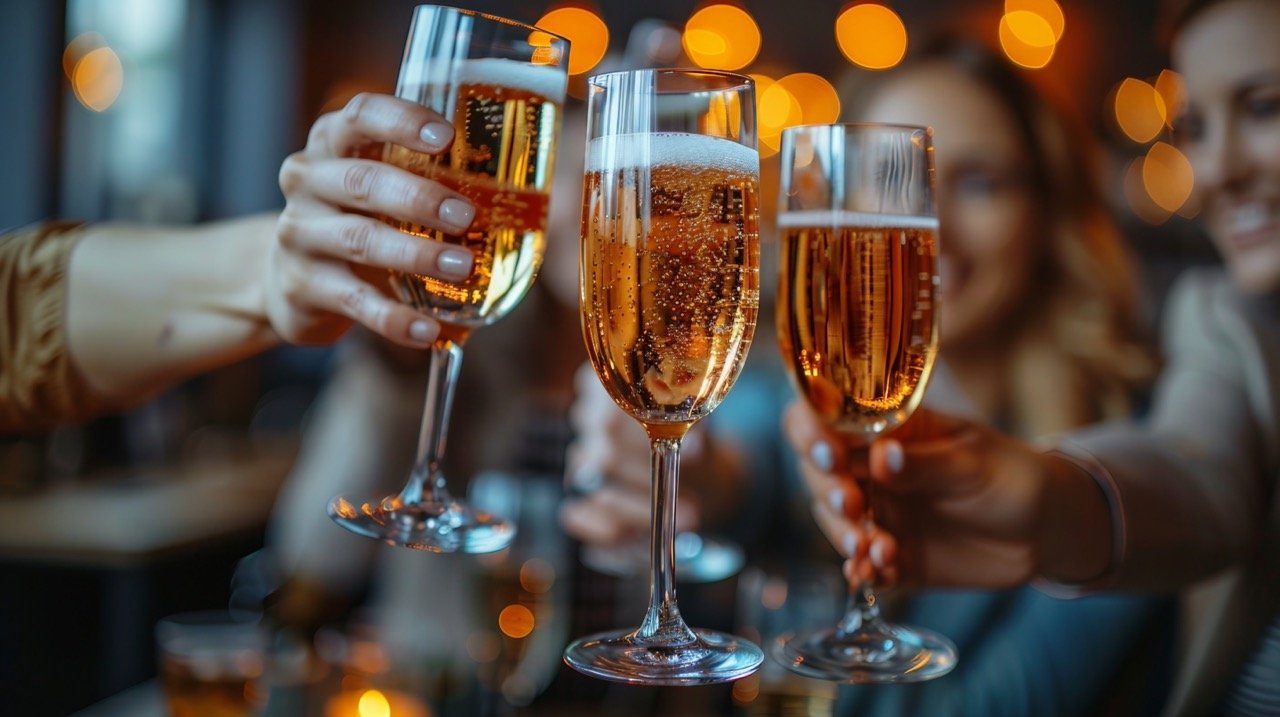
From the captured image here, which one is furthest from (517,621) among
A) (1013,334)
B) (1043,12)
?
(1043,12)

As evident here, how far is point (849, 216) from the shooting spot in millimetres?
930

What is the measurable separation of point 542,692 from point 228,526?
2454mm

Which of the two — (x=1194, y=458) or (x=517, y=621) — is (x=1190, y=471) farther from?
(x=517, y=621)

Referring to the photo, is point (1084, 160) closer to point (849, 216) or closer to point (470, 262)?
point (849, 216)

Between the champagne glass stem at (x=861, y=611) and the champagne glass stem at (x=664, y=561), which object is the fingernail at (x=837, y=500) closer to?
the champagne glass stem at (x=861, y=611)

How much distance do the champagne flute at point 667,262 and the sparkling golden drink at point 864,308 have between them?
16 cm

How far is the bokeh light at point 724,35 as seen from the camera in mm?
5211

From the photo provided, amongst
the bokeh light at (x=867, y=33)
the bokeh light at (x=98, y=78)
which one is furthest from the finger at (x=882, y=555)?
the bokeh light at (x=867, y=33)

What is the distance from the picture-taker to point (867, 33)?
5539 mm

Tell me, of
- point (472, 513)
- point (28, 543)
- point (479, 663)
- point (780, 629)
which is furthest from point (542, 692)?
point (28, 543)

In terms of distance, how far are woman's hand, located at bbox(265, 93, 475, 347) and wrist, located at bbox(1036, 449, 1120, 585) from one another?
0.75 meters

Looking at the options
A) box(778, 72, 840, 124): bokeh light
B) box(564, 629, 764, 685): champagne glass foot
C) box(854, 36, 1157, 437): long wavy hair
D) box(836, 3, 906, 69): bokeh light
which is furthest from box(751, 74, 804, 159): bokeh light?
box(564, 629, 764, 685): champagne glass foot

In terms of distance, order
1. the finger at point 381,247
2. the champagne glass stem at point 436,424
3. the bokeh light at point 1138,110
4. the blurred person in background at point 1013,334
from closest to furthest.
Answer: the finger at point 381,247
the champagne glass stem at point 436,424
the blurred person in background at point 1013,334
the bokeh light at point 1138,110

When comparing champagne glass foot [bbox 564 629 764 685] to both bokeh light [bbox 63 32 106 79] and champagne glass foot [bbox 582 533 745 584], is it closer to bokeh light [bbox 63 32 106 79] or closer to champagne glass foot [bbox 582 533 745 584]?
champagne glass foot [bbox 582 533 745 584]
